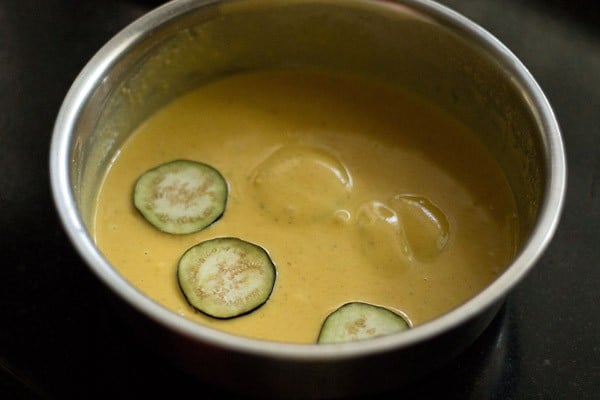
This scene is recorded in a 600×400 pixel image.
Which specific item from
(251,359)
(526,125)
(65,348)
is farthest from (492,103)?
(65,348)

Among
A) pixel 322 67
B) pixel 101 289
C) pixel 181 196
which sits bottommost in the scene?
pixel 101 289

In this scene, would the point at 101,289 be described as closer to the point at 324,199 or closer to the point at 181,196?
the point at 181,196

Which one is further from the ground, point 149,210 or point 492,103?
point 492,103

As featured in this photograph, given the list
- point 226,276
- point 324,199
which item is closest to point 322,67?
point 324,199

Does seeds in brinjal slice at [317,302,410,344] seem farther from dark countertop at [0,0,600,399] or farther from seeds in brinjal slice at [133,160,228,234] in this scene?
seeds in brinjal slice at [133,160,228,234]

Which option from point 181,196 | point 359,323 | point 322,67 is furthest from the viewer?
point 322,67

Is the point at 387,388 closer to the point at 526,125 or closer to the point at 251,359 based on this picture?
the point at 251,359
